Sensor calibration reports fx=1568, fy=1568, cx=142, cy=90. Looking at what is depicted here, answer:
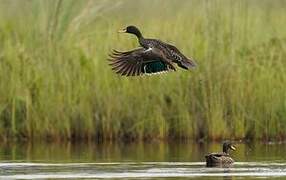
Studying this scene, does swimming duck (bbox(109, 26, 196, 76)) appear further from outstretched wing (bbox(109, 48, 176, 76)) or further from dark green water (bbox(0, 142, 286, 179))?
dark green water (bbox(0, 142, 286, 179))

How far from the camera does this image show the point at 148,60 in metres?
22.1

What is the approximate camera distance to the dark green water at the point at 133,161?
21.2 m

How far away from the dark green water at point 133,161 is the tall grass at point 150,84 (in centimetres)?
53

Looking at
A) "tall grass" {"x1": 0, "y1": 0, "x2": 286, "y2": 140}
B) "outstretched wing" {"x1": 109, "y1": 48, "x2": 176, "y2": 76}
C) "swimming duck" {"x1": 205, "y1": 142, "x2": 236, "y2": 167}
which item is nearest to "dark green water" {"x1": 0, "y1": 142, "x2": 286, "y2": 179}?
"swimming duck" {"x1": 205, "y1": 142, "x2": 236, "y2": 167}

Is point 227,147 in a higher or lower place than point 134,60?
lower

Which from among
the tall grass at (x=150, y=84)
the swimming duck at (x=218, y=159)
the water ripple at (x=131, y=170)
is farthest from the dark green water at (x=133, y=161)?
the tall grass at (x=150, y=84)

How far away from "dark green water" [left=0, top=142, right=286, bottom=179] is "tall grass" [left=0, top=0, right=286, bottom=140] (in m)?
0.53

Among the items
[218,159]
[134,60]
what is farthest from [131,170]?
[134,60]

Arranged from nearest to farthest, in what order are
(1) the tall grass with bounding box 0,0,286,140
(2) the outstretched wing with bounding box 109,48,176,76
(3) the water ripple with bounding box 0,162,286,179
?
(3) the water ripple with bounding box 0,162,286,179
(2) the outstretched wing with bounding box 109,48,176,76
(1) the tall grass with bounding box 0,0,286,140

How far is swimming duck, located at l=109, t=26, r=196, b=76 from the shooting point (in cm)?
2200

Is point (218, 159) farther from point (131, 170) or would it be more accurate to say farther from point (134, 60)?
point (134, 60)

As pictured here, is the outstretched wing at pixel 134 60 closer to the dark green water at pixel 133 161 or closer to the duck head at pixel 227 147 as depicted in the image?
the dark green water at pixel 133 161

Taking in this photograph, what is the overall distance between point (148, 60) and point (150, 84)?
4948 mm

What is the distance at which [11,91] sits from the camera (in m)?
27.2
